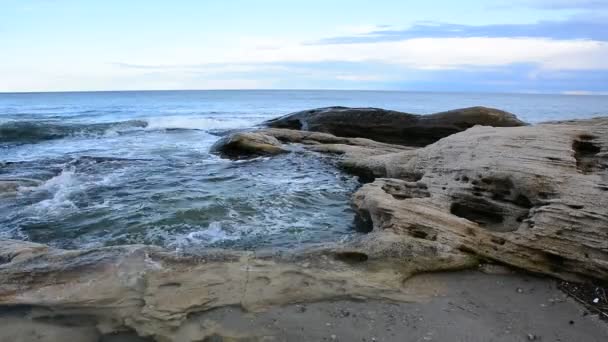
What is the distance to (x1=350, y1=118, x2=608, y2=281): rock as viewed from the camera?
18.9ft

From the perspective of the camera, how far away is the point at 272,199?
10375 millimetres

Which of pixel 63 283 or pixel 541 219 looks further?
pixel 541 219

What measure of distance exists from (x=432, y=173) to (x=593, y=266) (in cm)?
354

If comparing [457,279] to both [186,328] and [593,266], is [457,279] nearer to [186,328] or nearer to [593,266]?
[593,266]

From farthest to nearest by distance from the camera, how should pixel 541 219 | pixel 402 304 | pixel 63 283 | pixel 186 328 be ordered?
pixel 541 219 → pixel 63 283 → pixel 402 304 → pixel 186 328

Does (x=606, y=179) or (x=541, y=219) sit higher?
(x=606, y=179)

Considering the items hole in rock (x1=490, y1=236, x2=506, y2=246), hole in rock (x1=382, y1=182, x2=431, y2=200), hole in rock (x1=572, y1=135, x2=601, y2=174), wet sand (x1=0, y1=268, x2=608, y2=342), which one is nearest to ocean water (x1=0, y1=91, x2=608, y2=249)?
hole in rock (x1=382, y1=182, x2=431, y2=200)

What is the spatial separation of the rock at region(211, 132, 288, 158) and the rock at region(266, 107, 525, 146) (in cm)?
333

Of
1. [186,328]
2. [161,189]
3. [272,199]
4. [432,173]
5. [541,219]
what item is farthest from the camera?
[161,189]

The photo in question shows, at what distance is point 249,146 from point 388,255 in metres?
11.0

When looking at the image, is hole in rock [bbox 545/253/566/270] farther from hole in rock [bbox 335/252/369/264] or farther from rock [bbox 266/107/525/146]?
rock [bbox 266/107/525/146]

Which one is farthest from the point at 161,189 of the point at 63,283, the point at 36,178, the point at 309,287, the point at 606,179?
the point at 606,179

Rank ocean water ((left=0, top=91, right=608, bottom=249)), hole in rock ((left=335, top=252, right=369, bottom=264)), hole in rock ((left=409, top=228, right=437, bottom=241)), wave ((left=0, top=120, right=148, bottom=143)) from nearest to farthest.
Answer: hole in rock ((left=335, top=252, right=369, bottom=264))
hole in rock ((left=409, top=228, right=437, bottom=241))
ocean water ((left=0, top=91, right=608, bottom=249))
wave ((left=0, top=120, right=148, bottom=143))

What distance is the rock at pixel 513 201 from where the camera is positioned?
227 inches
